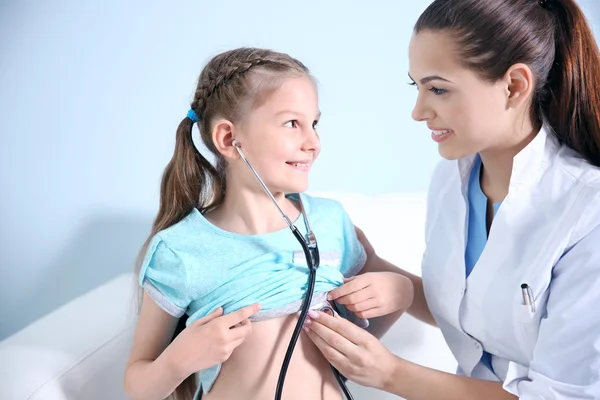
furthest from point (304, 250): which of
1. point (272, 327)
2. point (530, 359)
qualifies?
point (530, 359)

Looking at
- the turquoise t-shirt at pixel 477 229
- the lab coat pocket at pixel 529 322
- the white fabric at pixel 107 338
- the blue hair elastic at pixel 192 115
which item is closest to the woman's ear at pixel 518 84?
the turquoise t-shirt at pixel 477 229

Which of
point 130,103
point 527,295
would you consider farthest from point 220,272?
point 130,103

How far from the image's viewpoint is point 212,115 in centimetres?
130

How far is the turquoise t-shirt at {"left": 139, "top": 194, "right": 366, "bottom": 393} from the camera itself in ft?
4.02

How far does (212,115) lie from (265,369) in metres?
0.50

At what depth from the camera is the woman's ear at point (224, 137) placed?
1264 mm

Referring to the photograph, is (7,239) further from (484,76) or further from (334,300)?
(484,76)

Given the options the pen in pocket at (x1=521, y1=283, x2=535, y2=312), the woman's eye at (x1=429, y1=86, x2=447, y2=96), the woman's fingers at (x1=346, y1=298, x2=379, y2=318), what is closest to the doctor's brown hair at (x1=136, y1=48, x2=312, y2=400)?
the woman's eye at (x1=429, y1=86, x2=447, y2=96)

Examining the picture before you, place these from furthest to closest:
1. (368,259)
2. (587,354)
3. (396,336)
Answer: (396,336), (368,259), (587,354)

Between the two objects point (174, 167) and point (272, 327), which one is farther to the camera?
point (174, 167)

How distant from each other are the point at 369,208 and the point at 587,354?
2.96ft

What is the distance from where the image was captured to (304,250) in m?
1.18

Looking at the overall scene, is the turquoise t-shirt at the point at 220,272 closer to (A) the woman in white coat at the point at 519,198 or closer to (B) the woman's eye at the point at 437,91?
(A) the woman in white coat at the point at 519,198

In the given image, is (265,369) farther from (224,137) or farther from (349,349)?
(224,137)
